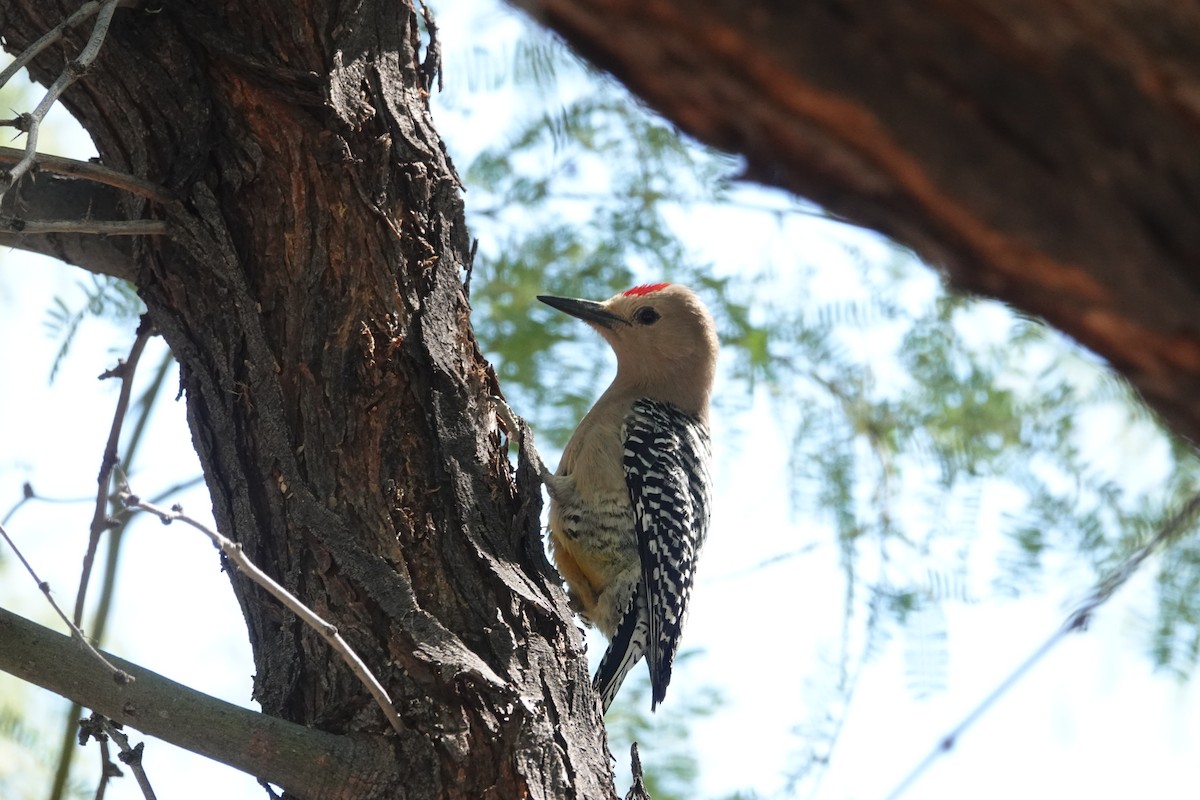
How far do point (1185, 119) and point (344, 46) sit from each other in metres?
2.39

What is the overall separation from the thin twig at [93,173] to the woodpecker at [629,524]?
2123 millimetres

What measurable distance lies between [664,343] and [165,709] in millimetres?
3706

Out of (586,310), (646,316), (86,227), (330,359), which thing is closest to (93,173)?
(86,227)

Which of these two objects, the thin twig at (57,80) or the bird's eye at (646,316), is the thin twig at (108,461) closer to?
the thin twig at (57,80)

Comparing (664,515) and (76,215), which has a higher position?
(76,215)

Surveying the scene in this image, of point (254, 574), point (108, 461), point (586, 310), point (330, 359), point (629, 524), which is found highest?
point (586, 310)

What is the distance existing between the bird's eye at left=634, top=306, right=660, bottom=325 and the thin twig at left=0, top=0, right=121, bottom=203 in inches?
125

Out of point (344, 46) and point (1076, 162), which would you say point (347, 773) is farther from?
point (1076, 162)

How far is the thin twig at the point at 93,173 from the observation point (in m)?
2.60

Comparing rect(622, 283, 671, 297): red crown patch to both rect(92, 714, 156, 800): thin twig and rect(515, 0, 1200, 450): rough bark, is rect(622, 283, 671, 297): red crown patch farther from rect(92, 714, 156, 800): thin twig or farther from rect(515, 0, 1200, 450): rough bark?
rect(515, 0, 1200, 450): rough bark

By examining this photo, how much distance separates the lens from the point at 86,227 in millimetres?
2615

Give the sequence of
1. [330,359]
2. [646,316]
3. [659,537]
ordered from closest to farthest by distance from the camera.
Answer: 1. [330,359]
2. [659,537]
3. [646,316]

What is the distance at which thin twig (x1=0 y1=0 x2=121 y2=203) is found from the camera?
2203mm

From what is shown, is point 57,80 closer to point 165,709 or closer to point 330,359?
point 330,359
